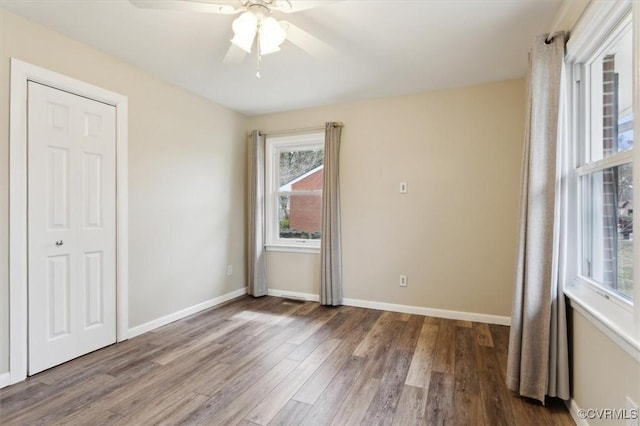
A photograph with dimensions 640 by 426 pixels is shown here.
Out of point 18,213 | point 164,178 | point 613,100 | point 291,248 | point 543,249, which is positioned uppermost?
point 613,100

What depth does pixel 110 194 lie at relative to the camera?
8.63ft

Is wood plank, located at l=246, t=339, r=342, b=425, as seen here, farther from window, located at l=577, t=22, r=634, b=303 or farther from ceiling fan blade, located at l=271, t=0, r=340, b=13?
ceiling fan blade, located at l=271, t=0, r=340, b=13

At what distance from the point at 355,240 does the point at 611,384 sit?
2.53 m

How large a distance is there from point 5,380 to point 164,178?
6.15 feet

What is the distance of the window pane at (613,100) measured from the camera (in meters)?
1.42

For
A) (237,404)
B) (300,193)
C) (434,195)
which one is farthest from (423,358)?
(300,193)

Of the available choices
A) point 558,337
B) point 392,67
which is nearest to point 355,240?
point 392,67

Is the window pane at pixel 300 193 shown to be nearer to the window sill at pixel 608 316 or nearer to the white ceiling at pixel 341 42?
the white ceiling at pixel 341 42

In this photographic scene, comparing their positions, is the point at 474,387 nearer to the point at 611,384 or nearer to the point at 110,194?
the point at 611,384

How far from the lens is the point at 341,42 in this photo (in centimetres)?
236

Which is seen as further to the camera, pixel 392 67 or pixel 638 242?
pixel 392 67

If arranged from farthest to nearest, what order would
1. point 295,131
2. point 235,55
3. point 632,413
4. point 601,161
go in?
1. point 295,131
2. point 235,55
3. point 601,161
4. point 632,413

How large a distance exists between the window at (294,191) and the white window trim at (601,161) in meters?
2.60

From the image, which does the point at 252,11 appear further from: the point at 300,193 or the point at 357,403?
the point at 300,193
